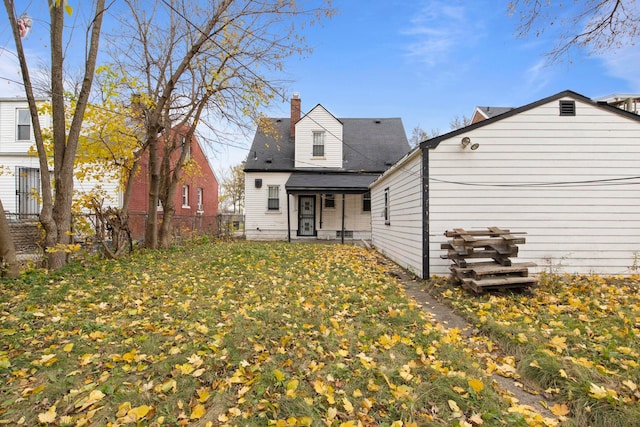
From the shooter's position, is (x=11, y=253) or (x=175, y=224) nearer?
(x=11, y=253)

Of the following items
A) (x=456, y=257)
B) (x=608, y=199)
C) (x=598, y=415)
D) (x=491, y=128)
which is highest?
(x=491, y=128)

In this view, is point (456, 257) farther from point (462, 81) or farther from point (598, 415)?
point (462, 81)

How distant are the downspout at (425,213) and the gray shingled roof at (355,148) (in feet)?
33.6

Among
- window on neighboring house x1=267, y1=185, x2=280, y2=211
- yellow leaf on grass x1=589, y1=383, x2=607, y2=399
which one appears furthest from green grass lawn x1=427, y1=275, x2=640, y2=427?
window on neighboring house x1=267, y1=185, x2=280, y2=211

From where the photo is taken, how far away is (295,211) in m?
16.8

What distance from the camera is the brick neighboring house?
13.6 metres

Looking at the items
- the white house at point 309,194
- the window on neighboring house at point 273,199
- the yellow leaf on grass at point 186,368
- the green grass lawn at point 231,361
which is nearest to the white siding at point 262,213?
the white house at point 309,194

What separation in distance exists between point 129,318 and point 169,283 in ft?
6.05

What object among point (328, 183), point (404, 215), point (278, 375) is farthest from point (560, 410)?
point (328, 183)

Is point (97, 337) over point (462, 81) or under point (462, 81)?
under

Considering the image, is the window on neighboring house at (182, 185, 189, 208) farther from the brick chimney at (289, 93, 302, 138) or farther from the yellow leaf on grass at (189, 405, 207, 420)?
the yellow leaf on grass at (189, 405, 207, 420)

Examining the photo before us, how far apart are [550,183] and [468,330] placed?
4.68m

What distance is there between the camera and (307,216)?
16922 millimetres

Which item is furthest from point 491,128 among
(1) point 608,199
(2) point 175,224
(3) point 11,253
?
(2) point 175,224
